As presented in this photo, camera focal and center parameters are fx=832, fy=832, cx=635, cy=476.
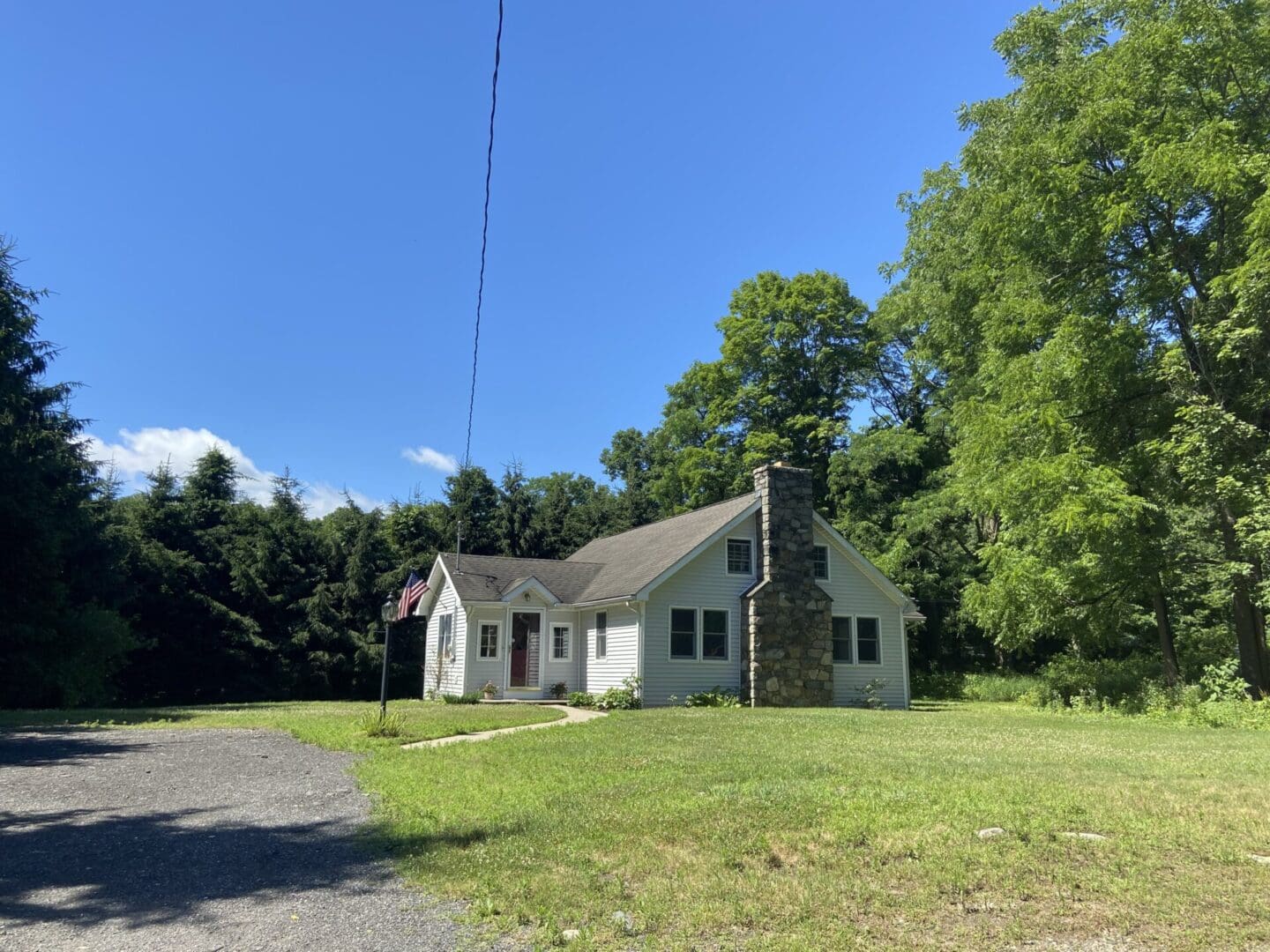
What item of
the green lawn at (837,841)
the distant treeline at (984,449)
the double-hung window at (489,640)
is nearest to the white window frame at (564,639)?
the double-hung window at (489,640)

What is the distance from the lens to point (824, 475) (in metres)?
35.1

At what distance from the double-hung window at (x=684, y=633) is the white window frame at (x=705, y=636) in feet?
0.38

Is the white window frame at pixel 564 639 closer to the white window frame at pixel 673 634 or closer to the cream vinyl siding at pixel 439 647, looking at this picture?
the cream vinyl siding at pixel 439 647

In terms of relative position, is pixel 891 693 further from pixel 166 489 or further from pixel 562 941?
pixel 166 489

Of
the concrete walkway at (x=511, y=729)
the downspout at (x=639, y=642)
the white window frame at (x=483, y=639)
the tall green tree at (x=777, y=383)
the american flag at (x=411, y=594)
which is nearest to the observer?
the concrete walkway at (x=511, y=729)

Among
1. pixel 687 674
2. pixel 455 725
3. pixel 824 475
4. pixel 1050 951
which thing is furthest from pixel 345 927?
pixel 824 475

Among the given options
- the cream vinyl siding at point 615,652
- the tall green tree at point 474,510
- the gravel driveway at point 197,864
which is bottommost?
the gravel driveway at point 197,864

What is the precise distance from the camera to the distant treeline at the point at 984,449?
17.7m

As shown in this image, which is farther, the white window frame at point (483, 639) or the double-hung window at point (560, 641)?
the double-hung window at point (560, 641)

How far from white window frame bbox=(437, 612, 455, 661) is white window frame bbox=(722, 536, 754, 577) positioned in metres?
8.36

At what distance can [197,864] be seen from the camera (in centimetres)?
590

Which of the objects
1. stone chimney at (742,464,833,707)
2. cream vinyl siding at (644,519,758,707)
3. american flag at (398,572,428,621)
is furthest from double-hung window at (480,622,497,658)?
stone chimney at (742,464,833,707)

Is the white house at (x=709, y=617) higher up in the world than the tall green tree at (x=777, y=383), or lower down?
lower down

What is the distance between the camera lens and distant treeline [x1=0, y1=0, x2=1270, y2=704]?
1772 cm
